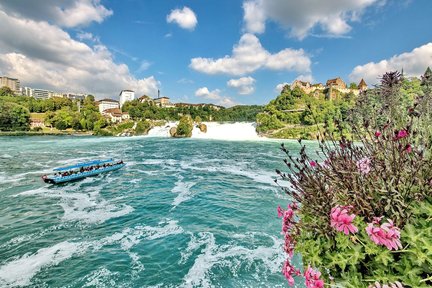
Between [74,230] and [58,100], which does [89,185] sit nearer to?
[74,230]

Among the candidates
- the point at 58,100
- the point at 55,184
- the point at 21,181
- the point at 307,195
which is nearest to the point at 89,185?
the point at 55,184

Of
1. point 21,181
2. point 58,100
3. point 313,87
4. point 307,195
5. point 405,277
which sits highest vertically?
point 313,87

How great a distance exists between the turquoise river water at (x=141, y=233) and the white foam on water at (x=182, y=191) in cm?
8

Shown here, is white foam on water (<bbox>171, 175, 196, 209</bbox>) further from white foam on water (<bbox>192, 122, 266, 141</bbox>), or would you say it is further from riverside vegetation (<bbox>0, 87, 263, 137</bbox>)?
riverside vegetation (<bbox>0, 87, 263, 137</bbox>)

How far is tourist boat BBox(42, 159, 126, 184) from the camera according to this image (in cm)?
2042

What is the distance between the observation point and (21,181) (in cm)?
2131

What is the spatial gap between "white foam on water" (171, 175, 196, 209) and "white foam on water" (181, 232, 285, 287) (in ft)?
19.5

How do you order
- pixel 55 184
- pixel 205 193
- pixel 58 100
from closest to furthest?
pixel 205 193, pixel 55 184, pixel 58 100

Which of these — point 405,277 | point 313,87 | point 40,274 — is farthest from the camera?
point 313,87

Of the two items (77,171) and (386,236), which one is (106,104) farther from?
(386,236)

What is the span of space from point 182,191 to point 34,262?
1027 centimetres

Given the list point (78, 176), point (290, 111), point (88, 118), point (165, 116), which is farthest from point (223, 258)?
point (88, 118)

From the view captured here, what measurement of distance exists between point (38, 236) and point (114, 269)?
5278mm

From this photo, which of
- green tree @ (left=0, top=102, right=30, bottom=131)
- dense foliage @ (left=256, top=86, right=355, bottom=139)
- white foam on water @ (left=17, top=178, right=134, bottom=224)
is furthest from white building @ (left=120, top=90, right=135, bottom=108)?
white foam on water @ (left=17, top=178, right=134, bottom=224)
